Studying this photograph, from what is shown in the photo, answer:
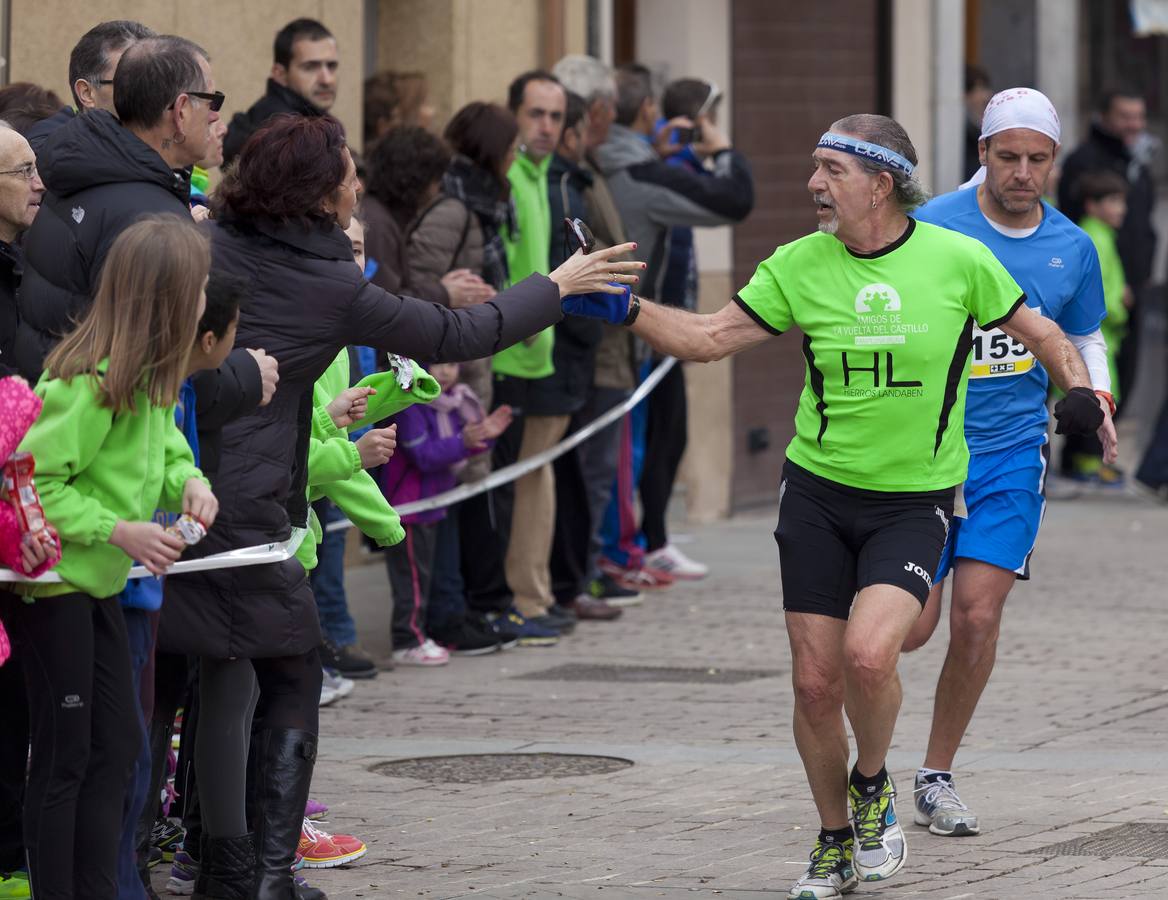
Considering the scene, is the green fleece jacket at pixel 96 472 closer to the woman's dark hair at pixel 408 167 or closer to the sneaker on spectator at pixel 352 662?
the sneaker on spectator at pixel 352 662

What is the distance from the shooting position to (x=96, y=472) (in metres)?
5.11

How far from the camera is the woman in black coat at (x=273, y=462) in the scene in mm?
5742

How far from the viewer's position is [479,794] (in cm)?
749

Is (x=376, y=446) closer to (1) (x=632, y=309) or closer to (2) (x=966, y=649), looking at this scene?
(1) (x=632, y=309)

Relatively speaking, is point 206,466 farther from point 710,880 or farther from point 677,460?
point 677,460

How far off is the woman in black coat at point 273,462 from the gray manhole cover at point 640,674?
3853 mm

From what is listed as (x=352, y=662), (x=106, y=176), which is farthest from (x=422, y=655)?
(x=106, y=176)

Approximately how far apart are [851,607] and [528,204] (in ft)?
14.7

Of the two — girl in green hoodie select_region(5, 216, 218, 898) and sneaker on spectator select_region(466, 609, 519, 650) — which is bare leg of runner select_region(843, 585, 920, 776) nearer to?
girl in green hoodie select_region(5, 216, 218, 898)

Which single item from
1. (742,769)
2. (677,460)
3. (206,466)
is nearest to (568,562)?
(677,460)

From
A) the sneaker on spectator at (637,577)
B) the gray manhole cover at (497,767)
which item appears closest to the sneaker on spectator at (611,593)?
the sneaker on spectator at (637,577)

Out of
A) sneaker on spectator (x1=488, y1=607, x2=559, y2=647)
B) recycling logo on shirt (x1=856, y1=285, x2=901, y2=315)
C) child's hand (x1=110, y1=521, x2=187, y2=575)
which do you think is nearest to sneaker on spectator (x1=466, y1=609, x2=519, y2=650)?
sneaker on spectator (x1=488, y1=607, x2=559, y2=647)

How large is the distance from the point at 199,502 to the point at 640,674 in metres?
4.98

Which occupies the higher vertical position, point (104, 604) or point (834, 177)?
point (834, 177)
